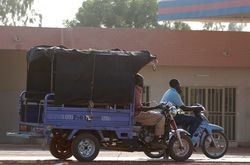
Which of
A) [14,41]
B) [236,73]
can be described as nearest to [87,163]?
[14,41]

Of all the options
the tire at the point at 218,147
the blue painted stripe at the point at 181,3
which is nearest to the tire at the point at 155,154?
the tire at the point at 218,147

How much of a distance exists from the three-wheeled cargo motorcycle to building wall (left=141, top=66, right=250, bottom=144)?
30.2 ft

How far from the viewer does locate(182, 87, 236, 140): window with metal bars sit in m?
24.0

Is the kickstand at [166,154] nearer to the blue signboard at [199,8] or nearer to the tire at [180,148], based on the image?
the tire at [180,148]

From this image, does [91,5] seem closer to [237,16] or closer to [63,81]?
[237,16]

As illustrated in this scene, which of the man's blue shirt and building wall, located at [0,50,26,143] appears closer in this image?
the man's blue shirt

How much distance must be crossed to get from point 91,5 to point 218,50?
36612mm

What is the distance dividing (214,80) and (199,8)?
3.68 m

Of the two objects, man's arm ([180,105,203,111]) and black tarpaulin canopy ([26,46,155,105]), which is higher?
black tarpaulin canopy ([26,46,155,105])

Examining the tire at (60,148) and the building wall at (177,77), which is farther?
the building wall at (177,77)

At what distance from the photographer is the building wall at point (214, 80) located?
931 inches

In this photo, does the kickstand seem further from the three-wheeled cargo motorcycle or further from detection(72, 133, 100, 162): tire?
detection(72, 133, 100, 162): tire

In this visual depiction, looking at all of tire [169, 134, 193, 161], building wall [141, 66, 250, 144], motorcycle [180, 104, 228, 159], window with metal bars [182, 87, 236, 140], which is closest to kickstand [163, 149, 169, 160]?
tire [169, 134, 193, 161]

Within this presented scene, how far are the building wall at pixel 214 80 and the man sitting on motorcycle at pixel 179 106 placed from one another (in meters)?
8.38
